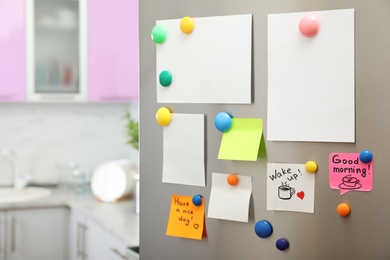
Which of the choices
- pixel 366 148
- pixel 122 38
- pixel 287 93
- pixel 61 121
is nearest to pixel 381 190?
pixel 366 148

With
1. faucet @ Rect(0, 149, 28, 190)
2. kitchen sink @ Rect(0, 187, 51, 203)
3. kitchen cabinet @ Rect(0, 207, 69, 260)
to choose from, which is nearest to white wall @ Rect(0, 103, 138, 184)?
faucet @ Rect(0, 149, 28, 190)

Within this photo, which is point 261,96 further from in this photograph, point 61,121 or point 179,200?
point 61,121

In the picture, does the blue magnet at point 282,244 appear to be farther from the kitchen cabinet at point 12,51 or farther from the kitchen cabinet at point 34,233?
the kitchen cabinet at point 12,51

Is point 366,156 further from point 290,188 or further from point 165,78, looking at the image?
point 165,78

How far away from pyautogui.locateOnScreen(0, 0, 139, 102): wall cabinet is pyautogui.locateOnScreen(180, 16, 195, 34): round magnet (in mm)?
2039

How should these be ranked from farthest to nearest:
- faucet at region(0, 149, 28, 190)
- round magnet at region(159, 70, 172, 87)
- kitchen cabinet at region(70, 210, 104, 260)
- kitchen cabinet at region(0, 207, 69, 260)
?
faucet at region(0, 149, 28, 190), kitchen cabinet at region(0, 207, 69, 260), kitchen cabinet at region(70, 210, 104, 260), round magnet at region(159, 70, 172, 87)

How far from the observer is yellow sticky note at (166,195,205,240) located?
1.29 metres

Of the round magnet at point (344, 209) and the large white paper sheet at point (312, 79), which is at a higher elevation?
the large white paper sheet at point (312, 79)

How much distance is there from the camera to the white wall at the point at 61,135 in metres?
3.54

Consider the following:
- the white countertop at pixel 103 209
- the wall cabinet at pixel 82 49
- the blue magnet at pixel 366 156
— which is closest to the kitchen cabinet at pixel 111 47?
the wall cabinet at pixel 82 49

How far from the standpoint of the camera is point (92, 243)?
9.32ft

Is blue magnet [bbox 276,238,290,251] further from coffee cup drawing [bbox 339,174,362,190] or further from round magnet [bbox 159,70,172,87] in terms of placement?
round magnet [bbox 159,70,172,87]

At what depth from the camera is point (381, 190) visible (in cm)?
110

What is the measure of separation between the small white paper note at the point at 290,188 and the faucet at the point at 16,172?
8.30 ft
